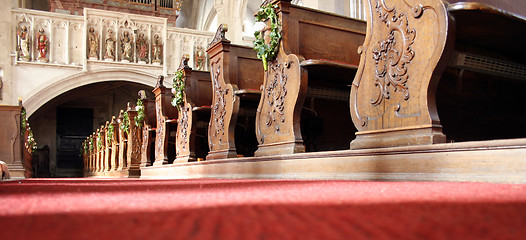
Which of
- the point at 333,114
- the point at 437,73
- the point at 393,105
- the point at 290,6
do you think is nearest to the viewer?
the point at 437,73

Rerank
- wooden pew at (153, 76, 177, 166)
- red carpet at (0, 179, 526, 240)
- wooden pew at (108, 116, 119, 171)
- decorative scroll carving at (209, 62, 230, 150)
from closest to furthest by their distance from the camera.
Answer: red carpet at (0, 179, 526, 240) → decorative scroll carving at (209, 62, 230, 150) → wooden pew at (153, 76, 177, 166) → wooden pew at (108, 116, 119, 171)

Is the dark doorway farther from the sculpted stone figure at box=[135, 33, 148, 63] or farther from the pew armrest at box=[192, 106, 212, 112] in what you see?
the pew armrest at box=[192, 106, 212, 112]

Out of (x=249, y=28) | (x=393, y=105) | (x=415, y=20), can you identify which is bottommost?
(x=393, y=105)

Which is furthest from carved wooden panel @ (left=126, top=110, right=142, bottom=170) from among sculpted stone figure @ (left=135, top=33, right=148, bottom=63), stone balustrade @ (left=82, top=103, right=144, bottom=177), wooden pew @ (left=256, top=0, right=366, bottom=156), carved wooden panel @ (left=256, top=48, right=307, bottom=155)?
sculpted stone figure @ (left=135, top=33, right=148, bottom=63)

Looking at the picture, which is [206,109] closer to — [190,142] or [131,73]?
[190,142]

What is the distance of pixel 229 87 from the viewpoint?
4.03 metres

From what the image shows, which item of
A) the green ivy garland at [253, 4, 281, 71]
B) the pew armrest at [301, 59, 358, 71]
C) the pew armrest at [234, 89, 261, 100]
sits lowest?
the pew armrest at [234, 89, 261, 100]

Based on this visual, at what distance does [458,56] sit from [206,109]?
303cm

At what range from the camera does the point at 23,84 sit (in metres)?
12.0

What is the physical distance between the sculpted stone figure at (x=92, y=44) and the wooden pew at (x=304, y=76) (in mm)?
10017

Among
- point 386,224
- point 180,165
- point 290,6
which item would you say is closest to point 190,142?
point 180,165

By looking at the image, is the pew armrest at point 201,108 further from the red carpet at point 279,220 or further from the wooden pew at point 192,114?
the red carpet at point 279,220

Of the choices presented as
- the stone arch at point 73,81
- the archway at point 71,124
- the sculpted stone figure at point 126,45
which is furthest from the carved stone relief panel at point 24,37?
the archway at point 71,124

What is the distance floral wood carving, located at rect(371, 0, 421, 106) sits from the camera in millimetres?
2211
